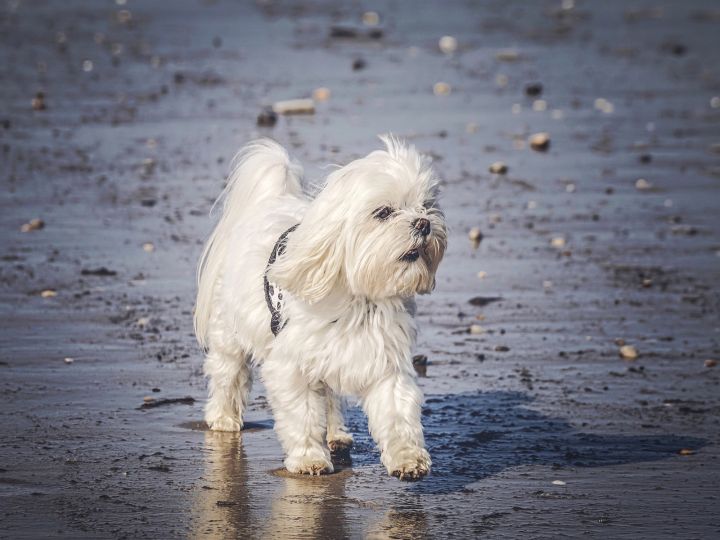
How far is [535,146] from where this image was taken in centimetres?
1608

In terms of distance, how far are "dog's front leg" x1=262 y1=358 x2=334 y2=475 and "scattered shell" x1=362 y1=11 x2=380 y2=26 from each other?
23155mm

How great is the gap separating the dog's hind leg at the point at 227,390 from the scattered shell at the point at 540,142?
8915 mm

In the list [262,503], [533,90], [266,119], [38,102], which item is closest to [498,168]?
[266,119]

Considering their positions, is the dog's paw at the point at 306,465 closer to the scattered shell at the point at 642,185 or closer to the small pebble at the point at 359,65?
the scattered shell at the point at 642,185

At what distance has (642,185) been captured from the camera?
1413cm

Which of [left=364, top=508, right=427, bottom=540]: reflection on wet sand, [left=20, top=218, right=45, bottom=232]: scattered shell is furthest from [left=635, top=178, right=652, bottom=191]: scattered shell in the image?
[left=364, top=508, right=427, bottom=540]: reflection on wet sand

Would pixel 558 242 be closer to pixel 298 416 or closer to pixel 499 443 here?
pixel 499 443

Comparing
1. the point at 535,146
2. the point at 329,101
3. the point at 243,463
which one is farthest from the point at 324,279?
the point at 329,101

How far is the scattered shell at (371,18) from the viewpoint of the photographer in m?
29.5

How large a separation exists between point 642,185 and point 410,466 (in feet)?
27.3

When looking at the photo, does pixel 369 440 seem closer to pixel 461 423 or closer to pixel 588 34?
pixel 461 423

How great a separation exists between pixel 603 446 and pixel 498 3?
1112 inches

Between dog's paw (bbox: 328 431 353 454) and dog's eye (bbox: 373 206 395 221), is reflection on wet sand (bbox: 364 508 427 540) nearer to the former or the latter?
dog's paw (bbox: 328 431 353 454)

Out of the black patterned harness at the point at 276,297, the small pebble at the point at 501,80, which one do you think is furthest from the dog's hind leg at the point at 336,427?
the small pebble at the point at 501,80
